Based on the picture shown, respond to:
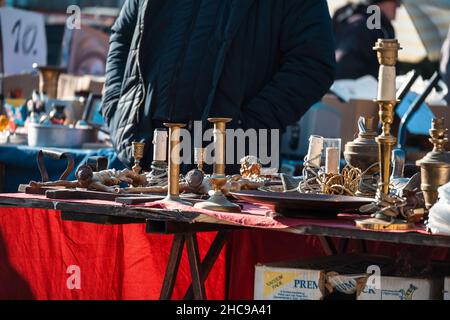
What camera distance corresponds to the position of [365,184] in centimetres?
321

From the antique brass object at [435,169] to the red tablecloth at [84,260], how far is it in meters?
1.03

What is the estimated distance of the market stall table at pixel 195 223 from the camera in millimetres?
2569

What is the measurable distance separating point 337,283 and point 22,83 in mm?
5776

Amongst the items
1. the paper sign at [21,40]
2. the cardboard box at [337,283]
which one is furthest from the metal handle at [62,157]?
the paper sign at [21,40]

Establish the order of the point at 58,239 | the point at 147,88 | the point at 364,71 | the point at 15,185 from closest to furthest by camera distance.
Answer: the point at 58,239
the point at 147,88
the point at 15,185
the point at 364,71

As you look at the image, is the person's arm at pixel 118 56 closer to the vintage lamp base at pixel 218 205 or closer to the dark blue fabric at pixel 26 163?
the dark blue fabric at pixel 26 163

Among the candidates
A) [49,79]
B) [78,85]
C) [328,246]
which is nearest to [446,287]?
[328,246]

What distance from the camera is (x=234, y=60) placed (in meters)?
4.34

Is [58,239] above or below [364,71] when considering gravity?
below

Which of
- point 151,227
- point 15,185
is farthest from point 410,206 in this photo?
point 15,185

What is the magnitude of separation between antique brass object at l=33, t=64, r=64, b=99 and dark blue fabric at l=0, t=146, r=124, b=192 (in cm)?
142

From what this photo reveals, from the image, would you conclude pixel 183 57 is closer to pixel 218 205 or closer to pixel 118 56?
pixel 118 56
